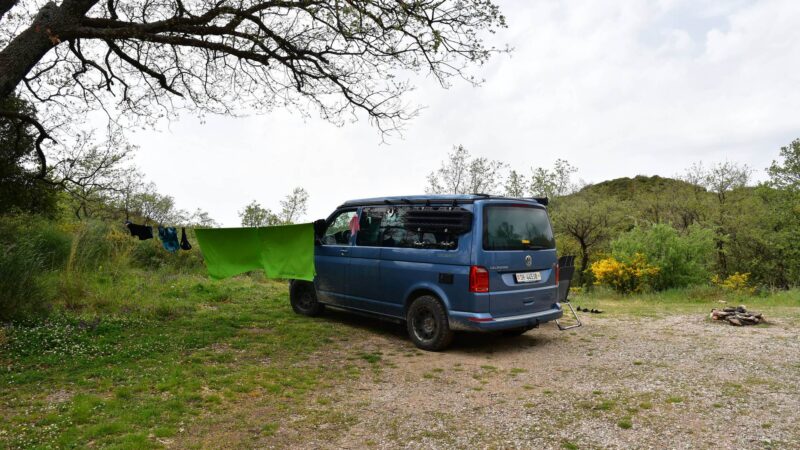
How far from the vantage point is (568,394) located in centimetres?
468

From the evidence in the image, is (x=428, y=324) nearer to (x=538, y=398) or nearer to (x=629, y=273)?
(x=538, y=398)

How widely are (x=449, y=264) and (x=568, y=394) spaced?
82.9 inches

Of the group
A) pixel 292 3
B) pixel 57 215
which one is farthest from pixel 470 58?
pixel 57 215

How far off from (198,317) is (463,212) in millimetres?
4952

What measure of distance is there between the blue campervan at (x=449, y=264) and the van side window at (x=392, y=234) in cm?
1

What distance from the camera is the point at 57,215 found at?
43.2ft

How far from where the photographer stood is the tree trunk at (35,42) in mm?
6047

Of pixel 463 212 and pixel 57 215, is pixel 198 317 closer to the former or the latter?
pixel 463 212

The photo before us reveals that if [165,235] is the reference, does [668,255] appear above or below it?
below

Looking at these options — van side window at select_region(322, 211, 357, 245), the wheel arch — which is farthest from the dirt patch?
van side window at select_region(322, 211, 357, 245)

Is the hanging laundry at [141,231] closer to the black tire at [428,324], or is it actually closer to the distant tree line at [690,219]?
the black tire at [428,324]

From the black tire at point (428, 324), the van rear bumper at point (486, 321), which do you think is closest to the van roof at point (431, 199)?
the black tire at point (428, 324)

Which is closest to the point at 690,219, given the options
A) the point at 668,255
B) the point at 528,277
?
the point at 668,255

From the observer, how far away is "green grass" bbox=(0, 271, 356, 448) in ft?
12.5
